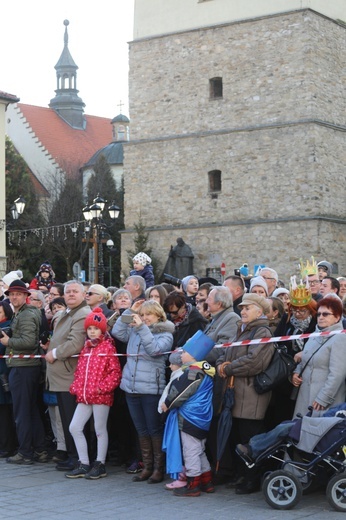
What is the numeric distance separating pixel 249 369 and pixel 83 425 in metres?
2.27

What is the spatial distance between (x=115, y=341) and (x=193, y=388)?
1.72 meters

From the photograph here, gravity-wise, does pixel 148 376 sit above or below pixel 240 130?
below

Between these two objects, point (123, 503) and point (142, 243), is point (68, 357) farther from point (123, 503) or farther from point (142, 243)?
point (142, 243)

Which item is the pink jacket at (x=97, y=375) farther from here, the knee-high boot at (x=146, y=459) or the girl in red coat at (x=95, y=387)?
the knee-high boot at (x=146, y=459)

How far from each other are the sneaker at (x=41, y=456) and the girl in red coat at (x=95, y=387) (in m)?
1.01

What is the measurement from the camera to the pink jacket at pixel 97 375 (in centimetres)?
1091

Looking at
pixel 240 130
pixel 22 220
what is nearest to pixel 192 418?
pixel 240 130

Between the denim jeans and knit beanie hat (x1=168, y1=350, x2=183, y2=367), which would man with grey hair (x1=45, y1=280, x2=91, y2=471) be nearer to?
the denim jeans

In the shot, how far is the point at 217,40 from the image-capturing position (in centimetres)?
4006

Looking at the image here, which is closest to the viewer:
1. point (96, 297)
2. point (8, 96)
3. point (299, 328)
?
point (299, 328)

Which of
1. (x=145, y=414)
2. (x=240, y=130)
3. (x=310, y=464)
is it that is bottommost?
(x=310, y=464)

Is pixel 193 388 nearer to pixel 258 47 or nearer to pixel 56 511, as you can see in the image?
pixel 56 511

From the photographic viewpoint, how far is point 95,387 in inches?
429

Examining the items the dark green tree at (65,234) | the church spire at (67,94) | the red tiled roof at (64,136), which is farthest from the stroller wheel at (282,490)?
the church spire at (67,94)
